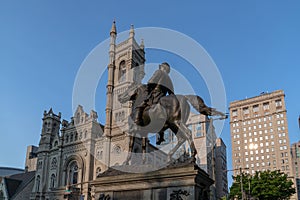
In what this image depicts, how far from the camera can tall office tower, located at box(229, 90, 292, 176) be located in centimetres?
9988

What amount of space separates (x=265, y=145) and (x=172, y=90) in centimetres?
10149

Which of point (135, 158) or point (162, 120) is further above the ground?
point (162, 120)

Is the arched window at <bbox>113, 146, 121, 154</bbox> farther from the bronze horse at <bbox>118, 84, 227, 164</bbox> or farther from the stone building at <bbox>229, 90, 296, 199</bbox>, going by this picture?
the stone building at <bbox>229, 90, 296, 199</bbox>

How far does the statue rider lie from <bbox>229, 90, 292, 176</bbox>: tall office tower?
3758 inches

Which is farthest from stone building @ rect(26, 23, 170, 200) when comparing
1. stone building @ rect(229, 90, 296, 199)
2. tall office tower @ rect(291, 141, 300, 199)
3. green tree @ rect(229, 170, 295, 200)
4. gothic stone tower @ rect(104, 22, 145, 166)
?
tall office tower @ rect(291, 141, 300, 199)

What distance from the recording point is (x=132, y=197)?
29.8 feet

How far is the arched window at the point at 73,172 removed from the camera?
57781 mm

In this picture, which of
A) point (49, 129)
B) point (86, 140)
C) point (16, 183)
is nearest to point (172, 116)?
point (86, 140)

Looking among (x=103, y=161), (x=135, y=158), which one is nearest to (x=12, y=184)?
(x=103, y=161)

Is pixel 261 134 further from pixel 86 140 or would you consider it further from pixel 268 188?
pixel 268 188

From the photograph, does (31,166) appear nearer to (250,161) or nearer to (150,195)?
(250,161)

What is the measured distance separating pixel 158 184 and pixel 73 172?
53.6 meters

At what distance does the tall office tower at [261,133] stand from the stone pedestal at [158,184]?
96021 mm

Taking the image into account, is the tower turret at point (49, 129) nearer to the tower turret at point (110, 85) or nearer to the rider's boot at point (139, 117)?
the tower turret at point (110, 85)
